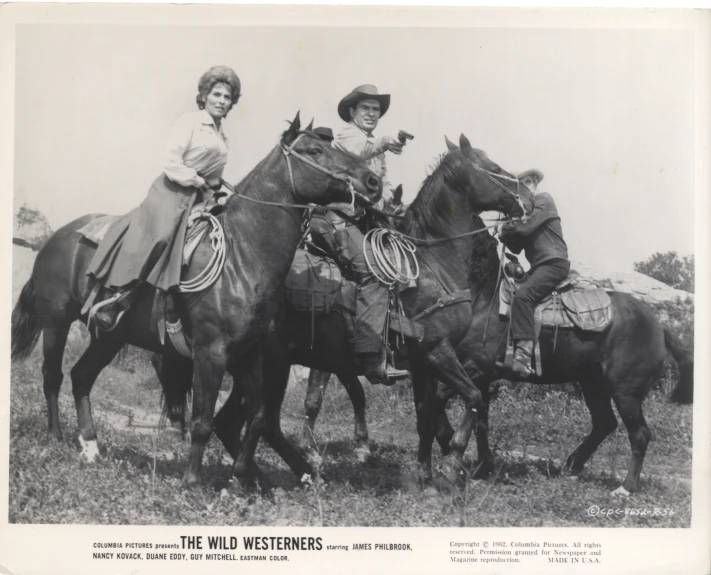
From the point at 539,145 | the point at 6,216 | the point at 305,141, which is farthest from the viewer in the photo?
the point at 539,145

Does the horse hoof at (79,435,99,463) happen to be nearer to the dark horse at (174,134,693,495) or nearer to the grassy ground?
the grassy ground

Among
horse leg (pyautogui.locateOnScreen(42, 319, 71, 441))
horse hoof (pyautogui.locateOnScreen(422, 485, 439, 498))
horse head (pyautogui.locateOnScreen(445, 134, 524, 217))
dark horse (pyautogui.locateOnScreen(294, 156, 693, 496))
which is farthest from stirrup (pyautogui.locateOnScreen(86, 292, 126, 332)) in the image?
horse head (pyautogui.locateOnScreen(445, 134, 524, 217))

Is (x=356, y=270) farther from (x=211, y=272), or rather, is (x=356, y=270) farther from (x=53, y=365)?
(x=53, y=365)

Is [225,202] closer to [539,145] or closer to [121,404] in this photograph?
[121,404]

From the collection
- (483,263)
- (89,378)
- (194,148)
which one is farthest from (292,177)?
(89,378)

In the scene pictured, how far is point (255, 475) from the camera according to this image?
34.0 feet

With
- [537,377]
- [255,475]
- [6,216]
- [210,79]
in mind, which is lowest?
[255,475]

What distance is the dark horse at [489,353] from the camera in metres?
10.7

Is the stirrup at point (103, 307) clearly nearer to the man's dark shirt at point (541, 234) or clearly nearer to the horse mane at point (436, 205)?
the horse mane at point (436, 205)

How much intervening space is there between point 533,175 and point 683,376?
2.68 metres

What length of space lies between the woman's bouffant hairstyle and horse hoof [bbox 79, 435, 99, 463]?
3479mm

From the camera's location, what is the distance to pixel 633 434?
11.1 m

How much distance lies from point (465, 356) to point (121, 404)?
3.61 m

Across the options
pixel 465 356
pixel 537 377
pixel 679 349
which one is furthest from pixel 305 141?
pixel 679 349
